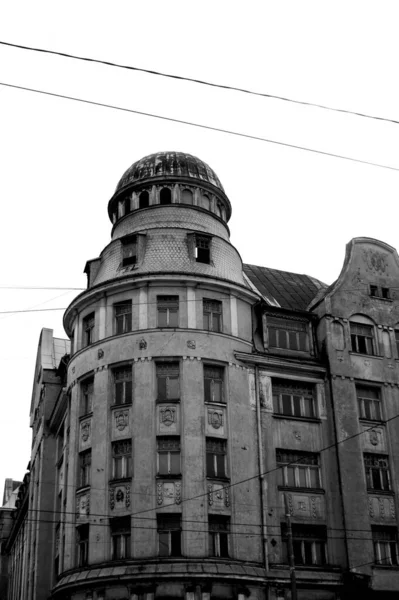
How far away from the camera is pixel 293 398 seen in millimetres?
38156

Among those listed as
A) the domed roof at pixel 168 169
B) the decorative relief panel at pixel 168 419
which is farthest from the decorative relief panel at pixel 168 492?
the domed roof at pixel 168 169

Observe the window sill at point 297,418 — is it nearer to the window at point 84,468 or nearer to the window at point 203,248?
the window at point 203,248

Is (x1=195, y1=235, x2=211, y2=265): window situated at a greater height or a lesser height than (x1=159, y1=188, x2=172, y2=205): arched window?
lesser

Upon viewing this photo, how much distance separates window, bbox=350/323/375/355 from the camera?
40.2 m

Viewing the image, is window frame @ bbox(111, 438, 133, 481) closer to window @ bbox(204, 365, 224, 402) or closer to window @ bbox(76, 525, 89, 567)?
window @ bbox(76, 525, 89, 567)

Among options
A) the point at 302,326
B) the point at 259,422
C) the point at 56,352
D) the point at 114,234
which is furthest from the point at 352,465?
the point at 56,352

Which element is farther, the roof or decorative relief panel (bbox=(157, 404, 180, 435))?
the roof

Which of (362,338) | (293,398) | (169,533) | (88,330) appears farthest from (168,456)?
(362,338)

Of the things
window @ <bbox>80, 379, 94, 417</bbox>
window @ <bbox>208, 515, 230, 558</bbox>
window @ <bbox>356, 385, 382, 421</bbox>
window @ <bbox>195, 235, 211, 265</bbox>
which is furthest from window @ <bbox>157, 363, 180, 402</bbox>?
window @ <bbox>356, 385, 382, 421</bbox>

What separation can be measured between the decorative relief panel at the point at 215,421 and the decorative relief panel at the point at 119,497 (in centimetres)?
436

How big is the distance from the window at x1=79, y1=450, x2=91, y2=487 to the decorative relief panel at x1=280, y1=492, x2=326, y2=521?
8.81 metres

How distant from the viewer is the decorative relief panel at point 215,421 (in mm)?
34875

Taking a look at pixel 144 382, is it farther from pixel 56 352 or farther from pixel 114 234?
pixel 56 352

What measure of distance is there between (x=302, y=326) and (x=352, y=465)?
7.63m
